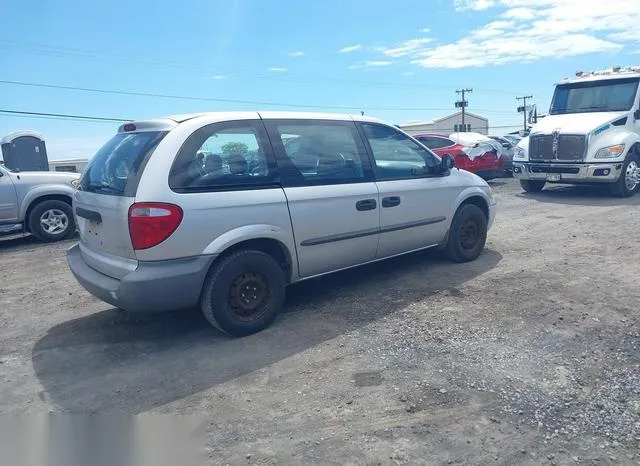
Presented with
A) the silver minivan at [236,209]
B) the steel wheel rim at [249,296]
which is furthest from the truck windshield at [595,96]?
the steel wheel rim at [249,296]

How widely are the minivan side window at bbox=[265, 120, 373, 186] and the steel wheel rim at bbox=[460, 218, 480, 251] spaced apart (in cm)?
172

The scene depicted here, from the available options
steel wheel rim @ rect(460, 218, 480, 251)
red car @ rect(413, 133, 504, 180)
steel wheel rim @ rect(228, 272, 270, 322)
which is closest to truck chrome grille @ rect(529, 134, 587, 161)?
red car @ rect(413, 133, 504, 180)

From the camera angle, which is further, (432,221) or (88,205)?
(432,221)

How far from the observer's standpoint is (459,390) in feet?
10.8

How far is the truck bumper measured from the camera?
35.4ft

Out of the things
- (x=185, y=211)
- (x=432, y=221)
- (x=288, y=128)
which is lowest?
(x=432, y=221)

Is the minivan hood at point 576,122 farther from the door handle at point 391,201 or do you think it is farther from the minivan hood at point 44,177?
the minivan hood at point 44,177

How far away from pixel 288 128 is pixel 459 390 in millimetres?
2596

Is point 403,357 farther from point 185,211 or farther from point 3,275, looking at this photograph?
point 3,275

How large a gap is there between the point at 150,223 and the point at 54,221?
627cm

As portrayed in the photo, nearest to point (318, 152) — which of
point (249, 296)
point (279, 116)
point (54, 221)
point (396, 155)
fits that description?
point (279, 116)

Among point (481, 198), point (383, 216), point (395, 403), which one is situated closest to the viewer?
point (395, 403)

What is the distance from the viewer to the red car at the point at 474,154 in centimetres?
1340

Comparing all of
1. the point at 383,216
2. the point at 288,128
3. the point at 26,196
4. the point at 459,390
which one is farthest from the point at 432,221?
the point at 26,196
